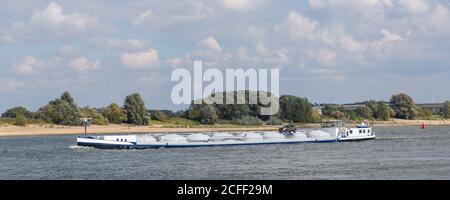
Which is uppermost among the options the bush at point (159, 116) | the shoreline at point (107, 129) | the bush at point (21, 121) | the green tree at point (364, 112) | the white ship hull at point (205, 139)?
the green tree at point (364, 112)

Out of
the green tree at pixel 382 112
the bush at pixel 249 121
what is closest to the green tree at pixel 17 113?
the bush at pixel 249 121

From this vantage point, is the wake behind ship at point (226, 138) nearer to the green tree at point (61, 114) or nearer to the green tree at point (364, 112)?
the green tree at point (61, 114)

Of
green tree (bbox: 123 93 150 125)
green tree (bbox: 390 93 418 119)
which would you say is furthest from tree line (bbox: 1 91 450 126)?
green tree (bbox: 390 93 418 119)

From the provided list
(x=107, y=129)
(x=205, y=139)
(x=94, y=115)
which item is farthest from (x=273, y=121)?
(x=205, y=139)

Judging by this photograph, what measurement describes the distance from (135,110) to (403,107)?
71741 millimetres

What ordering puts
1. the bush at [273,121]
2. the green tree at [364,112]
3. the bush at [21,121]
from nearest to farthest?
the bush at [21,121]
the bush at [273,121]
the green tree at [364,112]

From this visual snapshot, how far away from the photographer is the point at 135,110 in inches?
5768

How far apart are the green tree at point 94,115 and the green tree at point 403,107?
73.8m

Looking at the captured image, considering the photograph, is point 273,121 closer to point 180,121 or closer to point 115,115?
point 180,121

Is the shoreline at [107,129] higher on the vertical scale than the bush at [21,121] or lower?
lower

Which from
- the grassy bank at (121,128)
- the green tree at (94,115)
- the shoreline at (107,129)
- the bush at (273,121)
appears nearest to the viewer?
the shoreline at (107,129)

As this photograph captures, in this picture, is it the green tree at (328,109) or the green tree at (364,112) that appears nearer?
the green tree at (328,109)

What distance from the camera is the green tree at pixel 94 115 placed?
474 ft
